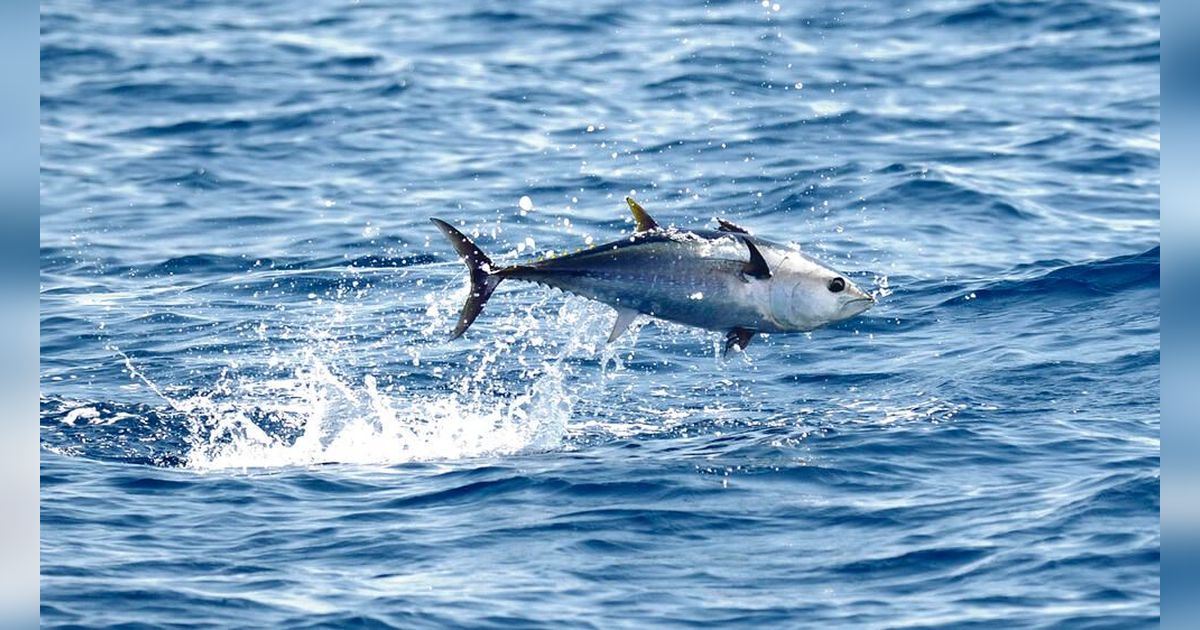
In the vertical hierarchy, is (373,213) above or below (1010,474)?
above

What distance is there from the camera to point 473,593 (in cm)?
675

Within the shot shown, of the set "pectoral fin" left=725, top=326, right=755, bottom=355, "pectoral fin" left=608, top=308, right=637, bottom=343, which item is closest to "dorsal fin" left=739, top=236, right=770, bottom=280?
"pectoral fin" left=725, top=326, right=755, bottom=355

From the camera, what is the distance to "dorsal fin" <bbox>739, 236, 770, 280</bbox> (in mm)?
7836

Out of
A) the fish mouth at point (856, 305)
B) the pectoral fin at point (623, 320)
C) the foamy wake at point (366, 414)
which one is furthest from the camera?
the foamy wake at point (366, 414)

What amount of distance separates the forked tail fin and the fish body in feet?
0.06

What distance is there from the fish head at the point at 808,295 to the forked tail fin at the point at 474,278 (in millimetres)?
1512

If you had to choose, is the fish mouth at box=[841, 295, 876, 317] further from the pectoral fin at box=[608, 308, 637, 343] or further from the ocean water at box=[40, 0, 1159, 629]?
the pectoral fin at box=[608, 308, 637, 343]

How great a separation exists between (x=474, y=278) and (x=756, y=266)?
1.60 m

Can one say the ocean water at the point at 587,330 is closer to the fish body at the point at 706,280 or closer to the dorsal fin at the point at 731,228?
the fish body at the point at 706,280

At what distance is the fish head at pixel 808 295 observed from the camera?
805 centimetres

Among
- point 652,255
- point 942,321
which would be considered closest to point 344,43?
point 942,321

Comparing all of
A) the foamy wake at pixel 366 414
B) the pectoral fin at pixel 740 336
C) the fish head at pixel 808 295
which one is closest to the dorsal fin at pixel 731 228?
the fish head at pixel 808 295

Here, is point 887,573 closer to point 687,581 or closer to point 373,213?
point 687,581

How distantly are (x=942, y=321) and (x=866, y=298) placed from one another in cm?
453
